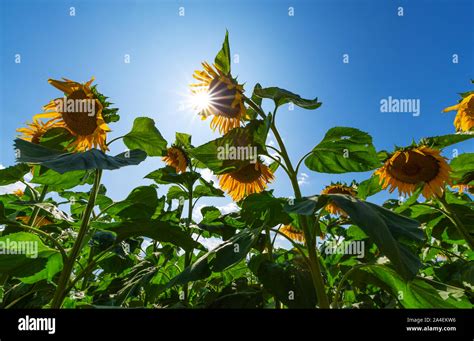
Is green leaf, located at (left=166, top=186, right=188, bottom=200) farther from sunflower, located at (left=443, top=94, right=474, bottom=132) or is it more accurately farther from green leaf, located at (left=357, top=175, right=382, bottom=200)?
sunflower, located at (left=443, top=94, right=474, bottom=132)

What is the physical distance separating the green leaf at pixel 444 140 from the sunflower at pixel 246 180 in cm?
95

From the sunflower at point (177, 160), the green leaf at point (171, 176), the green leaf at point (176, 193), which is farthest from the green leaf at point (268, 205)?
the sunflower at point (177, 160)

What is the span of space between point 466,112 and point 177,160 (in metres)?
2.07

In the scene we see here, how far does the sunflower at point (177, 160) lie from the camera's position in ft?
10.3

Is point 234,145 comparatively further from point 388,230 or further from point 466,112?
point 466,112

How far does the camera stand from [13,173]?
7.09ft

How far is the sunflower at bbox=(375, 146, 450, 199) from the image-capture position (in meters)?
2.31

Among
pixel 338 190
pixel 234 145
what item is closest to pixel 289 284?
pixel 234 145

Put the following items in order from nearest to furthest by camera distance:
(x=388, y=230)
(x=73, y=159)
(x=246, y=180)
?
(x=388, y=230) → (x=73, y=159) → (x=246, y=180)

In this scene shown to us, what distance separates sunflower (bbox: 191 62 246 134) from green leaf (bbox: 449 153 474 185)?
3.90 feet

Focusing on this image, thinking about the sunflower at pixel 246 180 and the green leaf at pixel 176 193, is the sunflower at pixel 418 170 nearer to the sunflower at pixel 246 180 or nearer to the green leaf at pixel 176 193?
the sunflower at pixel 246 180

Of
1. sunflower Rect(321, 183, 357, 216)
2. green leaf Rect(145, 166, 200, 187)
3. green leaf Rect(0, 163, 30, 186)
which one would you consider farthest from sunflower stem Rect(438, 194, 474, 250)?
green leaf Rect(0, 163, 30, 186)
